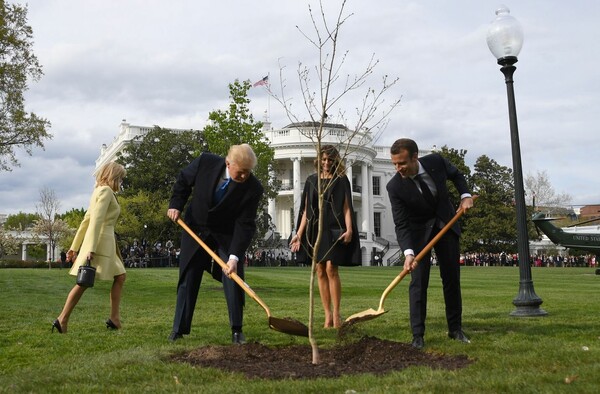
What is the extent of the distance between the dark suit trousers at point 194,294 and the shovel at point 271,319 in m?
0.26

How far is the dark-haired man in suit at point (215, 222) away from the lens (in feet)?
20.4

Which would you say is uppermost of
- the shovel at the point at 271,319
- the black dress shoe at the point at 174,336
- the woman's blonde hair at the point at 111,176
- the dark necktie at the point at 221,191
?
the woman's blonde hair at the point at 111,176

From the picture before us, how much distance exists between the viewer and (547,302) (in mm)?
11141

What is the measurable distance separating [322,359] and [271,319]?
1.77ft

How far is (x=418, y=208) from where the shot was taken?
6.09 meters

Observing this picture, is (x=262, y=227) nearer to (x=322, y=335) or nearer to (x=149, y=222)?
(x=149, y=222)

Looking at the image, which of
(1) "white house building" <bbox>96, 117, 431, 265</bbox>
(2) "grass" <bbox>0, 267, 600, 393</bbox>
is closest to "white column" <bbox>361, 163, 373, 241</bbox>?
(1) "white house building" <bbox>96, 117, 431, 265</bbox>

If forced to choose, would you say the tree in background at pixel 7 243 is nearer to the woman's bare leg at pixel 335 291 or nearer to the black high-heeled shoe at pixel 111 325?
the black high-heeled shoe at pixel 111 325

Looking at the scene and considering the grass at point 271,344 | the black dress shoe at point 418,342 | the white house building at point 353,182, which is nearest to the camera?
the grass at point 271,344

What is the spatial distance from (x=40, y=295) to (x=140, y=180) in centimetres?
4000

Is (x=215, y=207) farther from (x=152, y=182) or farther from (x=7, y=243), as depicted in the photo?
(x=7, y=243)

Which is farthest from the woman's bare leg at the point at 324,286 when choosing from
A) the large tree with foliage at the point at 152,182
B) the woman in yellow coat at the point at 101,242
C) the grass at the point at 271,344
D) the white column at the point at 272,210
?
the white column at the point at 272,210

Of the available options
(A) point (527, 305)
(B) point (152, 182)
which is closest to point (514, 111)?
(A) point (527, 305)

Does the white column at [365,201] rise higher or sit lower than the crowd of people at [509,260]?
higher
